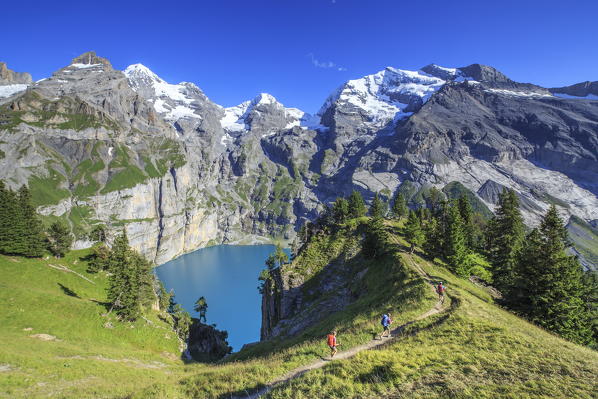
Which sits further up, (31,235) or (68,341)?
(31,235)

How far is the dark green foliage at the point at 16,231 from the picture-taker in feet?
195

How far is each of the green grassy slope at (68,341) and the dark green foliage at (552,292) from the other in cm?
4215

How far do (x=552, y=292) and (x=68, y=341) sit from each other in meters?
62.8

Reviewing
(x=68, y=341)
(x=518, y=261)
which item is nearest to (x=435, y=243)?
(x=518, y=261)

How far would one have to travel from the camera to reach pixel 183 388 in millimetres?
17594

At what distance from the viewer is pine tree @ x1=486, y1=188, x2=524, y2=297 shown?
53.2 m

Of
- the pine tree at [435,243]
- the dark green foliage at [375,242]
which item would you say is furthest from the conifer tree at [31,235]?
the pine tree at [435,243]

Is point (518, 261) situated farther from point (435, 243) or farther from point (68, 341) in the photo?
point (68, 341)

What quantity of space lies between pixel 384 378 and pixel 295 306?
55483 millimetres

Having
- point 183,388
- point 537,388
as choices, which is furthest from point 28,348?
point 537,388

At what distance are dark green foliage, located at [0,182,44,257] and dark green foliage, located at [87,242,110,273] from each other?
1013 cm

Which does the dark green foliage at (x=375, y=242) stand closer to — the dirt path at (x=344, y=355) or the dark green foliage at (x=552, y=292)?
the dirt path at (x=344, y=355)

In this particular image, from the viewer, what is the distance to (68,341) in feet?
125

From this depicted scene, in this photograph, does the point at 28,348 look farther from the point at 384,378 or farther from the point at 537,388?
the point at 537,388
